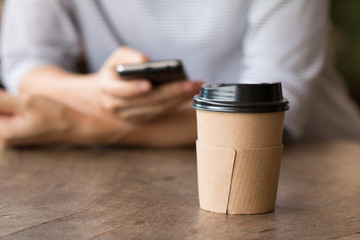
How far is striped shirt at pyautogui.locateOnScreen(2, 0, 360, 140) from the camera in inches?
50.9

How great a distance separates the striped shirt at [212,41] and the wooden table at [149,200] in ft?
0.84

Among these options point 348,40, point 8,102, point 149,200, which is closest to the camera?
point 149,200

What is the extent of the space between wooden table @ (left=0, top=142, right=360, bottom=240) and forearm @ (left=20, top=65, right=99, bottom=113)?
191 mm

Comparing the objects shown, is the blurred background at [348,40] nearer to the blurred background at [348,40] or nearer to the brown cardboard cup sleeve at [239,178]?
the blurred background at [348,40]

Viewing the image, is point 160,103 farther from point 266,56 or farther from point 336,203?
point 336,203

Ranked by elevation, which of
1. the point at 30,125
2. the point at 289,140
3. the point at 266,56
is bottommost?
the point at 289,140

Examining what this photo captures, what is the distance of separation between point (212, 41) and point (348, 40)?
3555mm

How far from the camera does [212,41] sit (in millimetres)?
1479

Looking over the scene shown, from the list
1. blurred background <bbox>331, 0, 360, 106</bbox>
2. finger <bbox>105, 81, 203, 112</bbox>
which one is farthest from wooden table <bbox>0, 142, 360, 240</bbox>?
blurred background <bbox>331, 0, 360, 106</bbox>

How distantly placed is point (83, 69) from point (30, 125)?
1.33 m

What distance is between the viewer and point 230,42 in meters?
1.49

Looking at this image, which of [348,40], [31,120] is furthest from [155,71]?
[348,40]

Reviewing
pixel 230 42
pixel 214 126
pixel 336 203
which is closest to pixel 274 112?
pixel 214 126

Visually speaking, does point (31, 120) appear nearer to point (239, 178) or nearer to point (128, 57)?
point (128, 57)
